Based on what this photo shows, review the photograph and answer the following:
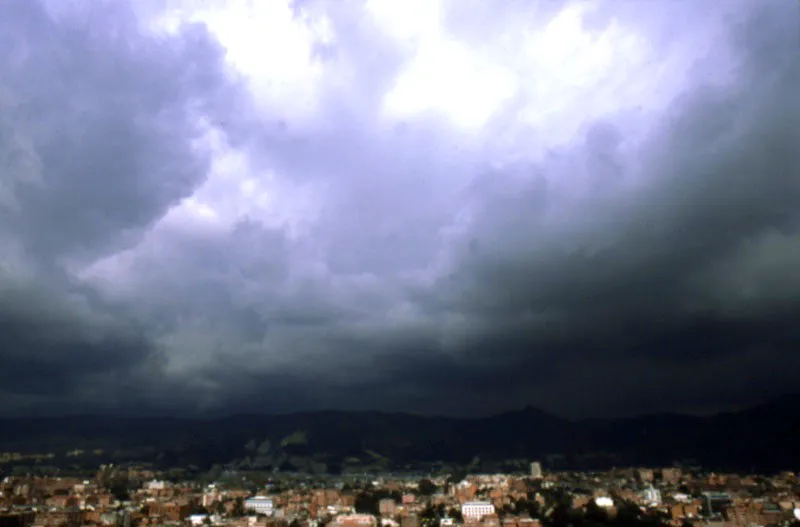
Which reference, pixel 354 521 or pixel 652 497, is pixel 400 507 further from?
pixel 652 497

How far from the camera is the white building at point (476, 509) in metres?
44.0

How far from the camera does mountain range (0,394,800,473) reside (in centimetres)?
10350

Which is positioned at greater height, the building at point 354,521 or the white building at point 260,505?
the building at point 354,521

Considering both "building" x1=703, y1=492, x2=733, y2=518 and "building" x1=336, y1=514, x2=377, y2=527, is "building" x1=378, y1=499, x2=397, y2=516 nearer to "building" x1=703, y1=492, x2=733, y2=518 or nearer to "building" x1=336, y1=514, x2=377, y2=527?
"building" x1=336, y1=514, x2=377, y2=527

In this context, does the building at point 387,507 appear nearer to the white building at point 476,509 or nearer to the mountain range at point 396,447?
the white building at point 476,509

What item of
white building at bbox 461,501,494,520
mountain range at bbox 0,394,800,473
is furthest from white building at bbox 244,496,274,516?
mountain range at bbox 0,394,800,473

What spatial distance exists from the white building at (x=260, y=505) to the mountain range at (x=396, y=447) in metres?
28.4

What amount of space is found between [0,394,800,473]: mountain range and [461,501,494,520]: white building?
4895cm

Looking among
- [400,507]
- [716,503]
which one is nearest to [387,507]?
[400,507]

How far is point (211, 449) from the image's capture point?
145 m

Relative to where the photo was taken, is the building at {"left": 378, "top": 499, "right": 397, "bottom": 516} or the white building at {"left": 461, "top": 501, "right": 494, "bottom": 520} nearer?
the white building at {"left": 461, "top": 501, "right": 494, "bottom": 520}

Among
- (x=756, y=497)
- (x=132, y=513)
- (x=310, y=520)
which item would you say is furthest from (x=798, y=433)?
(x=132, y=513)

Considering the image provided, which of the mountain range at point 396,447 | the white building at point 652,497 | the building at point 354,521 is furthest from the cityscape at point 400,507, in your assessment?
Answer: the mountain range at point 396,447

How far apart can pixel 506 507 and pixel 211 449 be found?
11472 cm
